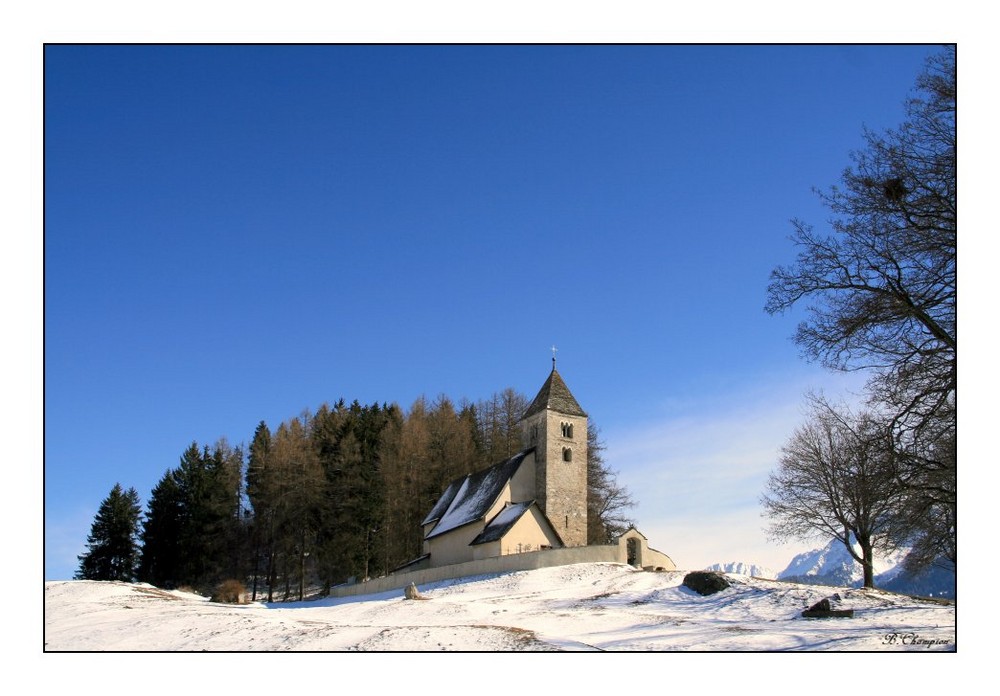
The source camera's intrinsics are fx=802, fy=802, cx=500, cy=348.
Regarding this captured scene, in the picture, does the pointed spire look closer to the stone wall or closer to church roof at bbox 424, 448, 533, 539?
church roof at bbox 424, 448, 533, 539

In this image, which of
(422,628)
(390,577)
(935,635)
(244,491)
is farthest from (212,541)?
(935,635)

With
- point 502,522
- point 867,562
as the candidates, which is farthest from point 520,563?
point 867,562

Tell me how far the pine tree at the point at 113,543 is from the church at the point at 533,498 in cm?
2387

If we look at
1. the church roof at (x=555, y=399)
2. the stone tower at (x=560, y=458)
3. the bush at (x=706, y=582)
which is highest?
the church roof at (x=555, y=399)

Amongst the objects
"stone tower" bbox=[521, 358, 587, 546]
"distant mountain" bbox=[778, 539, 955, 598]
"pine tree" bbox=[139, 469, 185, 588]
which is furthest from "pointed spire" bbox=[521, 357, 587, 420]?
"pine tree" bbox=[139, 469, 185, 588]

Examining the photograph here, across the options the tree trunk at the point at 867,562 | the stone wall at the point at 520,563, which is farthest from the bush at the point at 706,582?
the stone wall at the point at 520,563

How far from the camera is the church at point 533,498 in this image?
4403cm

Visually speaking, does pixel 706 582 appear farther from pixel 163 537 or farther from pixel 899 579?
pixel 163 537

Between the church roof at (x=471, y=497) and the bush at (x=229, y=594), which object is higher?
the church roof at (x=471, y=497)

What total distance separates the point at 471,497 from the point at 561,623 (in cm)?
2839

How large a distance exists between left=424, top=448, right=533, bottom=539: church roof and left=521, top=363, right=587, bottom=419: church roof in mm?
2967

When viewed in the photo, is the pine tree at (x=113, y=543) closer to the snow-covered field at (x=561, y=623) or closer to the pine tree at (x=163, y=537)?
the pine tree at (x=163, y=537)

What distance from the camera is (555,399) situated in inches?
1921

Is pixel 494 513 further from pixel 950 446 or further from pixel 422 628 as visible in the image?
pixel 950 446
